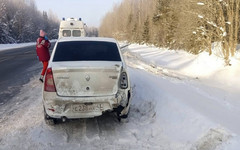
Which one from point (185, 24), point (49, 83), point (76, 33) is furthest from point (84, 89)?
point (185, 24)

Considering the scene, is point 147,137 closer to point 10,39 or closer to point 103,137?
point 103,137

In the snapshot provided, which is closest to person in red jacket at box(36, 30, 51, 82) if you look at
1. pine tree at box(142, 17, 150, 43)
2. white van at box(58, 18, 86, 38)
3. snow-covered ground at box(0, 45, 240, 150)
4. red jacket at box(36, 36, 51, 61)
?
red jacket at box(36, 36, 51, 61)

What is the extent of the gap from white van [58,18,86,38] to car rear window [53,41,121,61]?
11.0 meters

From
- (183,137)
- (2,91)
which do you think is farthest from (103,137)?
(2,91)

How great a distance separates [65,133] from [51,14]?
167 metres

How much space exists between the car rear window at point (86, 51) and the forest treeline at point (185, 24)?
10553mm

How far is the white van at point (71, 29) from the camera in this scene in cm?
1523

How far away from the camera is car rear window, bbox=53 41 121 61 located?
4277 millimetres

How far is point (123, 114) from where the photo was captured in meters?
4.01

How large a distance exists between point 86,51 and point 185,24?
700 inches

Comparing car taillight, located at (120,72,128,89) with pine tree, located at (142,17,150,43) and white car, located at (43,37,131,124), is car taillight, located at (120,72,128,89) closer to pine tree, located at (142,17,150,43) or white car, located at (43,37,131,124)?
white car, located at (43,37,131,124)

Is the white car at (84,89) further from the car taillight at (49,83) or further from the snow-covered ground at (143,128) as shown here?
the snow-covered ground at (143,128)

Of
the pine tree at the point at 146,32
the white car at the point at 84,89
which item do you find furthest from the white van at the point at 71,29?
the pine tree at the point at 146,32

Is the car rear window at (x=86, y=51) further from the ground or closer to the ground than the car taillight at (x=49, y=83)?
further from the ground
